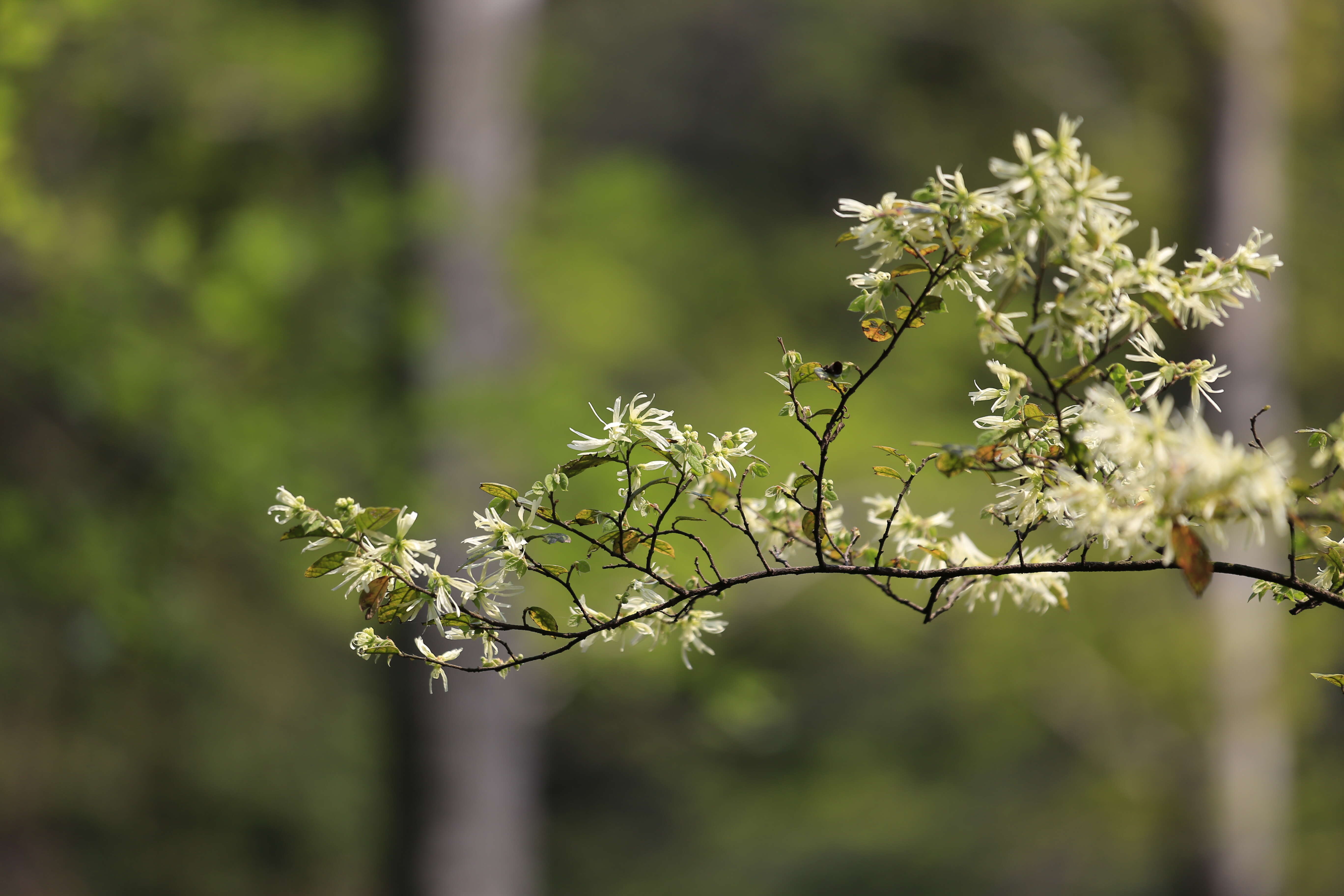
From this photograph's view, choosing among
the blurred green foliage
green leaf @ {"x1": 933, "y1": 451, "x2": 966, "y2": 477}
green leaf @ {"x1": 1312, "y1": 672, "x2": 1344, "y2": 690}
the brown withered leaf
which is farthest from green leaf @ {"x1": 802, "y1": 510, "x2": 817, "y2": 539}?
the blurred green foliage

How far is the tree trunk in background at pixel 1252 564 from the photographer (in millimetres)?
3486

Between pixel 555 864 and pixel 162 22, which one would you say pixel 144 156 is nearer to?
pixel 162 22

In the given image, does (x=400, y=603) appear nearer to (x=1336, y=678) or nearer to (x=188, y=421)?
(x=1336, y=678)

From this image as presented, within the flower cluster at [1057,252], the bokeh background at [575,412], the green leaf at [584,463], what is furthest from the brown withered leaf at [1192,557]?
the bokeh background at [575,412]

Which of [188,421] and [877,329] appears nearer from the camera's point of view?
[877,329]

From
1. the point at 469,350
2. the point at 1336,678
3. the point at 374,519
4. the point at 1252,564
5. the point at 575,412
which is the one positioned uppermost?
the point at 469,350

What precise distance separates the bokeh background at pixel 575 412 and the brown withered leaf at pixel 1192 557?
1.78 metres

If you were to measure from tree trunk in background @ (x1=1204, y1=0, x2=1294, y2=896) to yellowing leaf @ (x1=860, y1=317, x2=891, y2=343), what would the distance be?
3237mm

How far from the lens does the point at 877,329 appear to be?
2.26ft

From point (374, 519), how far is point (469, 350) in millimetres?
2491

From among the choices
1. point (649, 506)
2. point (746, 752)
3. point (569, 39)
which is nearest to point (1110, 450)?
point (649, 506)

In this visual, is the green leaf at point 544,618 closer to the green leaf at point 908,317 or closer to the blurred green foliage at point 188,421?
the green leaf at point 908,317

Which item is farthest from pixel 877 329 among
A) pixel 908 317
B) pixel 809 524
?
Result: pixel 809 524

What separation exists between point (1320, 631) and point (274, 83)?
15.9ft
